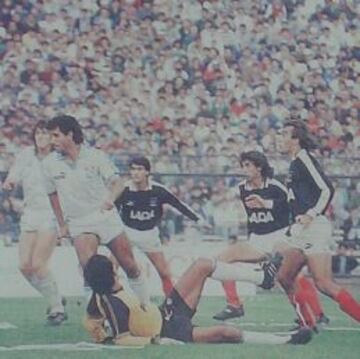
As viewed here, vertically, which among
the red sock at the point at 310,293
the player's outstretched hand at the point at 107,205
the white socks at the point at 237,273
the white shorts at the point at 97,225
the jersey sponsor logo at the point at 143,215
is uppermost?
the player's outstretched hand at the point at 107,205

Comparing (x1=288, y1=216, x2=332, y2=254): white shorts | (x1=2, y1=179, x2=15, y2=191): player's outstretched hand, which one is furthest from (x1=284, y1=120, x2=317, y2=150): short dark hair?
(x1=2, y1=179, x2=15, y2=191): player's outstretched hand

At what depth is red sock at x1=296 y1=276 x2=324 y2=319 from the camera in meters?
4.14

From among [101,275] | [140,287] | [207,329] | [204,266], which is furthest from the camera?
[140,287]

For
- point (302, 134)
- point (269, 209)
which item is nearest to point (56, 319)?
point (269, 209)

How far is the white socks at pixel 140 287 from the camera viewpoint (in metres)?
4.05

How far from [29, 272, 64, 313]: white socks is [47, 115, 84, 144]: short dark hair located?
47 cm

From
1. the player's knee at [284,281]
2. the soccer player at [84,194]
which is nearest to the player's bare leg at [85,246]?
the soccer player at [84,194]

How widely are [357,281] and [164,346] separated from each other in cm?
76

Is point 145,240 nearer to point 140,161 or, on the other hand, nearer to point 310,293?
point 140,161

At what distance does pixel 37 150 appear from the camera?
13.5 ft

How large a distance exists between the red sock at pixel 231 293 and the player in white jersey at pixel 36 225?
55 cm

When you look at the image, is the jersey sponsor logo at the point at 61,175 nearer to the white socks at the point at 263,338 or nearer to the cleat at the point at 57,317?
the cleat at the point at 57,317

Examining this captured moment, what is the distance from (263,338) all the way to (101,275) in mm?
583

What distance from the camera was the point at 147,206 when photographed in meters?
4.20
